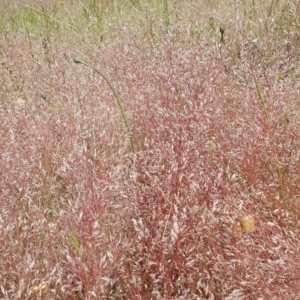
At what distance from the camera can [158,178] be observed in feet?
4.24

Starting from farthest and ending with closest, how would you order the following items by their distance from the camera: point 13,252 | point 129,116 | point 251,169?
1. point 129,116
2. point 251,169
3. point 13,252

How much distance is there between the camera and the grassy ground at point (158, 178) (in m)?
1.11

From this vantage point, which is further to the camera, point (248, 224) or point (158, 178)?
point (158, 178)

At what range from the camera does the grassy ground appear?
43.6 inches

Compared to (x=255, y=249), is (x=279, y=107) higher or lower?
higher

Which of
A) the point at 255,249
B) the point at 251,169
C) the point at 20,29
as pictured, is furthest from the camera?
the point at 20,29

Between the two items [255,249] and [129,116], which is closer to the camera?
[255,249]

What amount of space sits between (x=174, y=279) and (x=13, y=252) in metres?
0.44

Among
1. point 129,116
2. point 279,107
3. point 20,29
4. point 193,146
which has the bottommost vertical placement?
point 20,29

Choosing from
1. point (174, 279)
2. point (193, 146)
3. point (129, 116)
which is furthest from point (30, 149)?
point (174, 279)

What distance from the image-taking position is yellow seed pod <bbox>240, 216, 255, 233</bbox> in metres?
1.12

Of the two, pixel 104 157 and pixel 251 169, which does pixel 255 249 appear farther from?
pixel 104 157

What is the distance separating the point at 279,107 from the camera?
58.5 inches

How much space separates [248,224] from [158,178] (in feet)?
0.98
